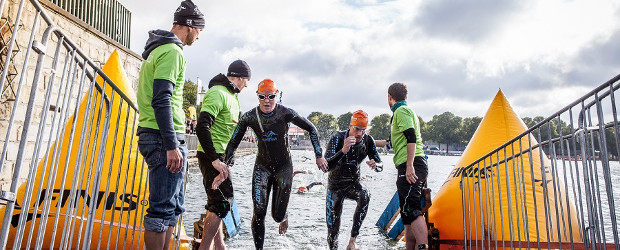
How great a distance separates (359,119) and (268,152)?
1.40m

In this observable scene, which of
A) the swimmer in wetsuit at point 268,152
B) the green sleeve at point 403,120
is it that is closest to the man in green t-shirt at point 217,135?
the swimmer in wetsuit at point 268,152

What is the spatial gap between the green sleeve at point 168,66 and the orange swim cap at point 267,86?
177cm

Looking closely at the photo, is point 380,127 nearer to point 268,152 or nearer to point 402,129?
point 402,129

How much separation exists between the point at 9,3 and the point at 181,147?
6361 millimetres

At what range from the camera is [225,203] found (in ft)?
14.0

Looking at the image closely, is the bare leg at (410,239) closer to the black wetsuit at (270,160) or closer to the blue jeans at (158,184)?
the black wetsuit at (270,160)

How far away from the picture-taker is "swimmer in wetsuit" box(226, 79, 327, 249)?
15.4 feet

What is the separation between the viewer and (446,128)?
158500 mm

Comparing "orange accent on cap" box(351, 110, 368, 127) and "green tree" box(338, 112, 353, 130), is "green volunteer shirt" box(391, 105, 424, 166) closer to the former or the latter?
"orange accent on cap" box(351, 110, 368, 127)

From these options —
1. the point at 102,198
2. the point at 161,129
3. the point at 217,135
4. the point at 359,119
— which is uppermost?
the point at 359,119

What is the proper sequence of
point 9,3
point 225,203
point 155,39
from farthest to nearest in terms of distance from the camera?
point 9,3
point 225,203
point 155,39

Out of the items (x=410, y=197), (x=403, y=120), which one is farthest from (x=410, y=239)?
(x=403, y=120)

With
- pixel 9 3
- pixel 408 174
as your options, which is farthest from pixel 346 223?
pixel 9 3

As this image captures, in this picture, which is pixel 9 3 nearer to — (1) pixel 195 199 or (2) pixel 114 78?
(2) pixel 114 78
